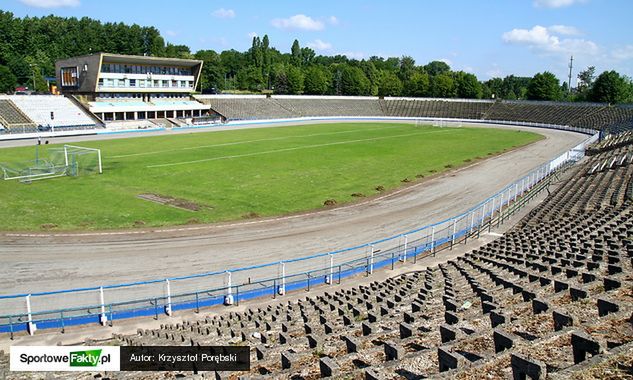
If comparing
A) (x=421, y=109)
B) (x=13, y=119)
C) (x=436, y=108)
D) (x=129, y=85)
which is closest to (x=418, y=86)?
(x=421, y=109)

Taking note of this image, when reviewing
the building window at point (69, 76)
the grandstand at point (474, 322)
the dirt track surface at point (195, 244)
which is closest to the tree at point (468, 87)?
the building window at point (69, 76)

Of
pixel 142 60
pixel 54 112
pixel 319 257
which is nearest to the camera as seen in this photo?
pixel 319 257

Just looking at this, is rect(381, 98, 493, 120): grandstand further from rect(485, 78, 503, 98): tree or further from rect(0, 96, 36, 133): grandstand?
rect(0, 96, 36, 133): grandstand

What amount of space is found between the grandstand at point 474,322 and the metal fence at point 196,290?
5.95 ft

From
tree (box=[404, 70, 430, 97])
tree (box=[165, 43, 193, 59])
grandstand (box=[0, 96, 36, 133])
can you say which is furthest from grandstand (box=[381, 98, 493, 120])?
grandstand (box=[0, 96, 36, 133])

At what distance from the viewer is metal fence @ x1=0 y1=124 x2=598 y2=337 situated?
57.2 ft

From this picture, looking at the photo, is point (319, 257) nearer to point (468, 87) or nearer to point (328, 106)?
point (328, 106)

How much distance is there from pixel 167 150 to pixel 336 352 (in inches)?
2372

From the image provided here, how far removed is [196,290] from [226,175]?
90.4ft

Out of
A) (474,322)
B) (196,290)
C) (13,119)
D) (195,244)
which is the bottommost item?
(196,290)

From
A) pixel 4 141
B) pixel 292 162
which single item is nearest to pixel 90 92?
pixel 4 141

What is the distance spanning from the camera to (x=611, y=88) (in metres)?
124

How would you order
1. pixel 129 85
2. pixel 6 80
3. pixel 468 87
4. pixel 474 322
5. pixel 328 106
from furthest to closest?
pixel 468 87
pixel 328 106
pixel 6 80
pixel 129 85
pixel 474 322

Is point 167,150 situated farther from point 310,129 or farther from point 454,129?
point 454,129
